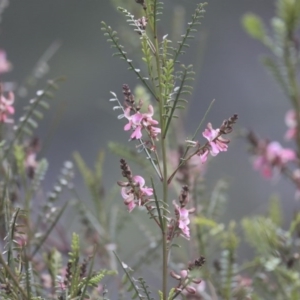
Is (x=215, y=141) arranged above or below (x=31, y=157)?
above

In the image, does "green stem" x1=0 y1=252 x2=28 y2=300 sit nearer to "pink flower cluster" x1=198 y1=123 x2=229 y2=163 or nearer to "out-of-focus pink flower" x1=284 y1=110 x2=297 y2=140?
"pink flower cluster" x1=198 y1=123 x2=229 y2=163

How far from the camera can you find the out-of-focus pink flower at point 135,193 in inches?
21.6

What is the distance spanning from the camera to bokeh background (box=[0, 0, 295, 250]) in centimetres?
246

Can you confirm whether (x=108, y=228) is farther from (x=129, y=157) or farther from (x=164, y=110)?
(x=164, y=110)

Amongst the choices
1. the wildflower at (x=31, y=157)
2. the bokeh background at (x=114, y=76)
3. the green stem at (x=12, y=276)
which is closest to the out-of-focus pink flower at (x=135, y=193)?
the green stem at (x=12, y=276)

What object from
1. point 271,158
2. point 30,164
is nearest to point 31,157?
point 30,164

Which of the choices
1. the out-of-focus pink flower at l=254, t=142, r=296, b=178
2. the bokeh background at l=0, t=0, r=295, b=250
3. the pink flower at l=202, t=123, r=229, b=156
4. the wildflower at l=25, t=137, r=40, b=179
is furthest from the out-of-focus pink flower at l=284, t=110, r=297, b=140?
the bokeh background at l=0, t=0, r=295, b=250

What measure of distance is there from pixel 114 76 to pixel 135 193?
2.05 metres

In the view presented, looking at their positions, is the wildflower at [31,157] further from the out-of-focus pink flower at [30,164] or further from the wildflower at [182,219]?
the wildflower at [182,219]

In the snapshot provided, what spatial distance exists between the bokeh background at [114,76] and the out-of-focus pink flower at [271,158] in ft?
4.05

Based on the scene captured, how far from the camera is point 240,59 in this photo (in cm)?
271

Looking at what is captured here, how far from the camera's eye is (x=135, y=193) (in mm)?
551

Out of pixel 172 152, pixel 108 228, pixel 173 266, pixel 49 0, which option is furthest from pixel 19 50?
pixel 173 266

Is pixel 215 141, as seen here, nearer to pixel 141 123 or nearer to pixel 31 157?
pixel 141 123
